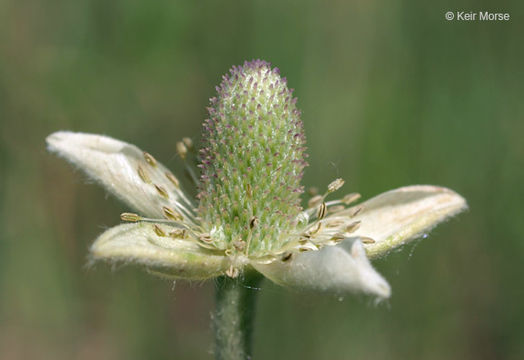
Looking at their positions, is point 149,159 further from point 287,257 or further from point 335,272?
point 335,272

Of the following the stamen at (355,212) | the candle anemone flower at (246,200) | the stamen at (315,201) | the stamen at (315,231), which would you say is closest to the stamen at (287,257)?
the candle anemone flower at (246,200)

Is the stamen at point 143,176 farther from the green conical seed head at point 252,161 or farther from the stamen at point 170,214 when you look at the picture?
the green conical seed head at point 252,161

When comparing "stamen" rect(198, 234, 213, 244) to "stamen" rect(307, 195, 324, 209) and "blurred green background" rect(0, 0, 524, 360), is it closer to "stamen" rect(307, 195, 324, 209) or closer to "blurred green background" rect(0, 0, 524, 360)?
"stamen" rect(307, 195, 324, 209)

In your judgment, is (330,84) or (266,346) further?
(330,84)

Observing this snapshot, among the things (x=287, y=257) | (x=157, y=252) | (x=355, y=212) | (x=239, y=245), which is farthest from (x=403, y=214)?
(x=157, y=252)

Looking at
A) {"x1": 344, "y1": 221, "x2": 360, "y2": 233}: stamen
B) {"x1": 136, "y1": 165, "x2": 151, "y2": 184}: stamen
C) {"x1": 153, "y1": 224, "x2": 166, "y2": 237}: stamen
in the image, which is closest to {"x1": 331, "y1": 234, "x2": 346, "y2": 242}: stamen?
{"x1": 344, "y1": 221, "x2": 360, "y2": 233}: stamen

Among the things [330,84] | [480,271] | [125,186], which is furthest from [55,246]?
[480,271]

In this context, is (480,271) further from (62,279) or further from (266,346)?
(62,279)
